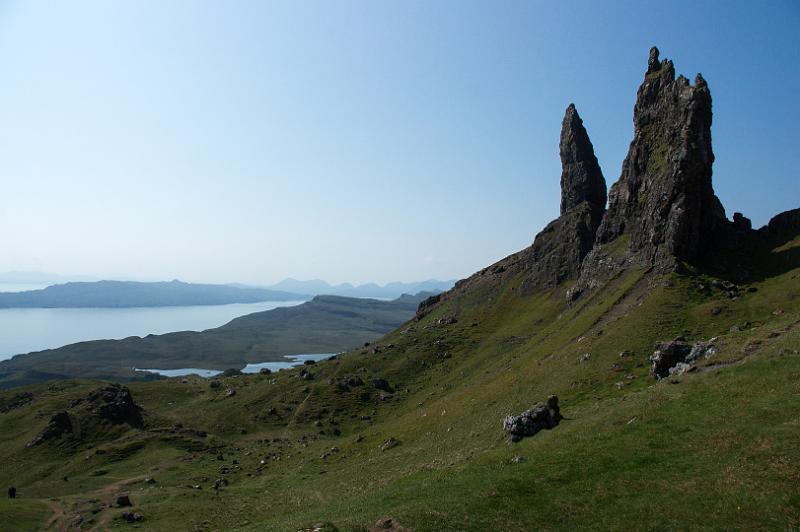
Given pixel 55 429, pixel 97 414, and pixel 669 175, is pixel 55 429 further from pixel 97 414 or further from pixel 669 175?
pixel 669 175

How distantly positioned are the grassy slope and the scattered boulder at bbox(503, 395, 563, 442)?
1710 mm

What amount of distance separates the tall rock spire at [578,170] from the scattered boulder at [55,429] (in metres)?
147

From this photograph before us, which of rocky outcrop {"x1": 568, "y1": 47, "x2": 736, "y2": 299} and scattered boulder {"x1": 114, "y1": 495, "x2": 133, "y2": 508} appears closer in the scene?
scattered boulder {"x1": 114, "y1": 495, "x2": 133, "y2": 508}

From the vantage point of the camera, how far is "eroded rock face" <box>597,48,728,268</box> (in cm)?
8212

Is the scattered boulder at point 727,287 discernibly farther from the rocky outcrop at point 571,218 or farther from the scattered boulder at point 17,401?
the scattered boulder at point 17,401

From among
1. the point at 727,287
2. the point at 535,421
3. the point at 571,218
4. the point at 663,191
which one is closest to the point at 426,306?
the point at 571,218

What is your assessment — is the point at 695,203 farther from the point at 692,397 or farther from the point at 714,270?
the point at 692,397

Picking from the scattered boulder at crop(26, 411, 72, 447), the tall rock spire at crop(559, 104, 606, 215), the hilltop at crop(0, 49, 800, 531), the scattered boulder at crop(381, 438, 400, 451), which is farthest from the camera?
the tall rock spire at crop(559, 104, 606, 215)

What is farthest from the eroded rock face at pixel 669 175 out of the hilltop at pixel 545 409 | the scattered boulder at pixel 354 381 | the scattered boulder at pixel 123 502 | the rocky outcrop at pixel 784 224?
the scattered boulder at pixel 123 502

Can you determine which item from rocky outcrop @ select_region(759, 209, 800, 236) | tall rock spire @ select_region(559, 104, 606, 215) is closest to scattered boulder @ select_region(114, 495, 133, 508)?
rocky outcrop @ select_region(759, 209, 800, 236)

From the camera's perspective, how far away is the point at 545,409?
4588 cm

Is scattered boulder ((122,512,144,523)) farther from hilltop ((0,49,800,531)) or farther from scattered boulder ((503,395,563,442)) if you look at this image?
scattered boulder ((503,395,563,442))

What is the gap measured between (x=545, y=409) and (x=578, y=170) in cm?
12670

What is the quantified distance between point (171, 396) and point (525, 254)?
4640 inches
